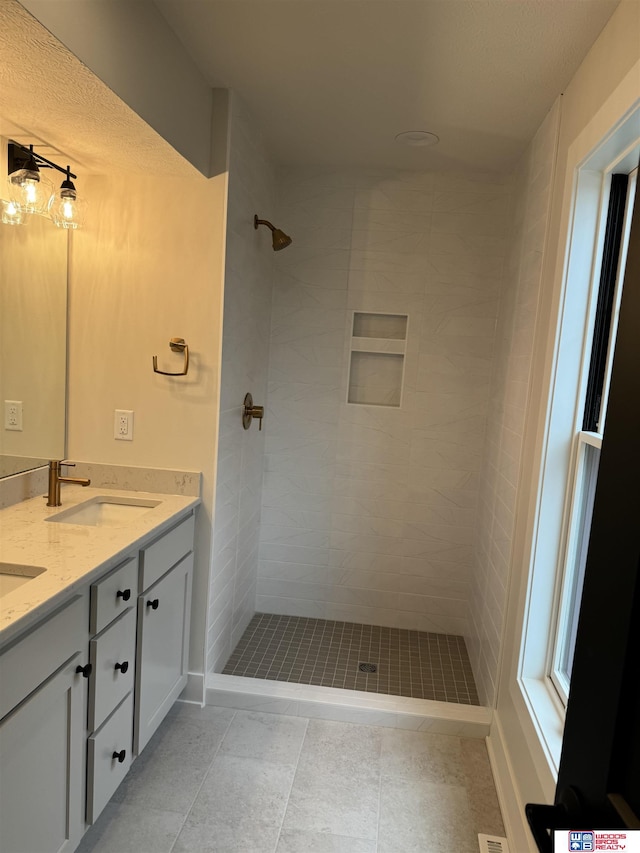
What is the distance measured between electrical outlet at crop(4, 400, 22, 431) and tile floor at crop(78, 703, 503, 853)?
51.8 inches

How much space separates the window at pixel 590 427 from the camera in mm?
1763

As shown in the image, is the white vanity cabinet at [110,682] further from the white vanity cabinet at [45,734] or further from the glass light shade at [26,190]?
the glass light shade at [26,190]

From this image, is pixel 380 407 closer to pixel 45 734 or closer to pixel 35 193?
pixel 35 193

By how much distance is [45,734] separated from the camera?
55.8 inches

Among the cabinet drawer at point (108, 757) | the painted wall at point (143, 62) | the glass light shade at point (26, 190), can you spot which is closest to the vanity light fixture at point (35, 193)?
the glass light shade at point (26, 190)

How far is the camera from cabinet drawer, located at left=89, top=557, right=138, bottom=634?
1631mm

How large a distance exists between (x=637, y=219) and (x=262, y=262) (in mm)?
2402

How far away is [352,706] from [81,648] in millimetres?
1326

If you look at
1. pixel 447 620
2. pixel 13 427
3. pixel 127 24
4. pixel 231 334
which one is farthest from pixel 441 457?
pixel 127 24

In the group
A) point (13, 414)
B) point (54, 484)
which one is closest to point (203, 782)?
point (54, 484)

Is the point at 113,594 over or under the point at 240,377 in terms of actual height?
under

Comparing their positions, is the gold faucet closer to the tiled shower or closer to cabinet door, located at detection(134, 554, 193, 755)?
cabinet door, located at detection(134, 554, 193, 755)

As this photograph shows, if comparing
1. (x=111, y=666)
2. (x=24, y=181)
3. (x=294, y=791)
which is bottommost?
(x=294, y=791)

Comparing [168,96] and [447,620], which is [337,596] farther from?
[168,96]
